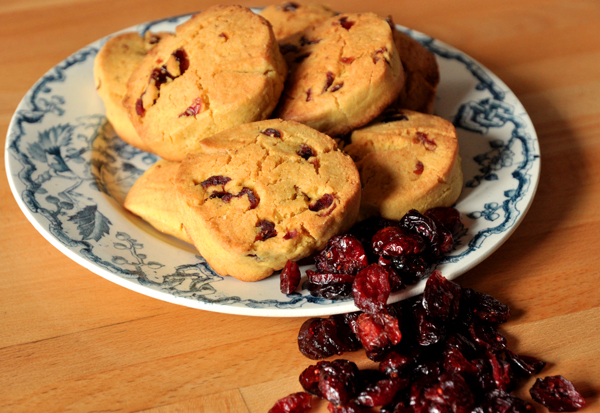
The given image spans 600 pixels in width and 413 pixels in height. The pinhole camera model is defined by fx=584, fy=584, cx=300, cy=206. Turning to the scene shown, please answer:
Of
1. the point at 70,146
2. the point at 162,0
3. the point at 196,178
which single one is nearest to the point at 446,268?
the point at 196,178

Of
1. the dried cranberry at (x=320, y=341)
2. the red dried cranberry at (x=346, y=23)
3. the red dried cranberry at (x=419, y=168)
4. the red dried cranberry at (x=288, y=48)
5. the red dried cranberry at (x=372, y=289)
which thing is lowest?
the dried cranberry at (x=320, y=341)

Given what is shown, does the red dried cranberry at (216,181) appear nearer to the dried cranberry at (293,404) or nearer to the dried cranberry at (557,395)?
the dried cranberry at (293,404)

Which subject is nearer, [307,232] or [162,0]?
[307,232]

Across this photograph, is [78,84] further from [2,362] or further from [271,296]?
[271,296]

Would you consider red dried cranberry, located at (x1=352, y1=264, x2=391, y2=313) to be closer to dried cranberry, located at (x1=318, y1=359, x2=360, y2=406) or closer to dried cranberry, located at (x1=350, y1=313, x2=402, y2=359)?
dried cranberry, located at (x1=350, y1=313, x2=402, y2=359)

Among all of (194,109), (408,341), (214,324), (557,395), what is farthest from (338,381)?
(194,109)

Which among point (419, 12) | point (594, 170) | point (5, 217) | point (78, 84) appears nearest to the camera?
point (5, 217)

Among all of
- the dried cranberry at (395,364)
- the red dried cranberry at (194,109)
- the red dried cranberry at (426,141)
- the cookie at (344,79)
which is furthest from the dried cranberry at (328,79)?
the dried cranberry at (395,364)
